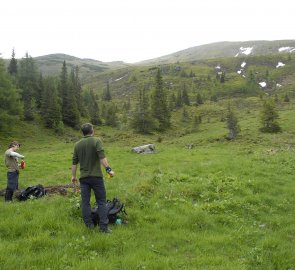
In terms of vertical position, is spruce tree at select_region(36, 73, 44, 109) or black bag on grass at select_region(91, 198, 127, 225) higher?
spruce tree at select_region(36, 73, 44, 109)

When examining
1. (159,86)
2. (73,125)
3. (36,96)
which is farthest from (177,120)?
(36,96)

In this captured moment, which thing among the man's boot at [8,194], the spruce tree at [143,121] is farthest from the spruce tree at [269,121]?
the man's boot at [8,194]

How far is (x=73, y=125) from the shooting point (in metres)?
66.2

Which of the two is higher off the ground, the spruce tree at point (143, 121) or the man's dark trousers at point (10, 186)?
the man's dark trousers at point (10, 186)

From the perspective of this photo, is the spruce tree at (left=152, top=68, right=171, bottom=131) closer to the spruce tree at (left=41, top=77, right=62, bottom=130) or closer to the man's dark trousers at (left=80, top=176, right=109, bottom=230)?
the spruce tree at (left=41, top=77, right=62, bottom=130)

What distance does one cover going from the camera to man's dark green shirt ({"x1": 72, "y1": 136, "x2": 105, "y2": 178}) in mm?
10297

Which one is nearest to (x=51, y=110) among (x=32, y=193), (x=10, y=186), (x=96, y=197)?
(x=10, y=186)

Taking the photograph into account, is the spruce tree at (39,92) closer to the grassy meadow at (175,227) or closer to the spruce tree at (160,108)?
the spruce tree at (160,108)

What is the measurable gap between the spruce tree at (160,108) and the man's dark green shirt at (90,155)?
181ft

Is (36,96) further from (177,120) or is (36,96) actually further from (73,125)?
(177,120)

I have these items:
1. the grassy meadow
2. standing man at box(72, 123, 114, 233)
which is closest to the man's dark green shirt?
standing man at box(72, 123, 114, 233)

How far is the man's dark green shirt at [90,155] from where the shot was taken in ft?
33.8

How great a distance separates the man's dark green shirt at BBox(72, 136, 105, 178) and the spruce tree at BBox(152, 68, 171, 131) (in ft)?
181

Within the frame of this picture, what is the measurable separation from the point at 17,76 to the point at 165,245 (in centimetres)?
7025
